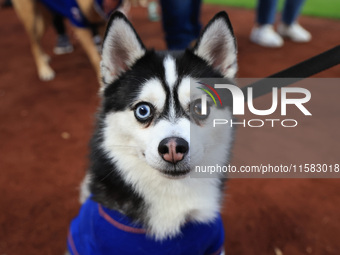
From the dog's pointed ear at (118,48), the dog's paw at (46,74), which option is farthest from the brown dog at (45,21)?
the dog's pointed ear at (118,48)

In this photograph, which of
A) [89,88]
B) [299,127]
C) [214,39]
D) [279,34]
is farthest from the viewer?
[279,34]

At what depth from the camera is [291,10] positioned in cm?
365

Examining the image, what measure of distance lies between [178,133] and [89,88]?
7.86 ft

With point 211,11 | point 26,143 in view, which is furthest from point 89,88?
point 211,11

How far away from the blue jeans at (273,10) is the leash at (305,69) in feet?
9.51

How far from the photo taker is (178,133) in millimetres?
923

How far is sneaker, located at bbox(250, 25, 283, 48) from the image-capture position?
3.68 metres

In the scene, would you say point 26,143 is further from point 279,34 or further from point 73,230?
point 279,34

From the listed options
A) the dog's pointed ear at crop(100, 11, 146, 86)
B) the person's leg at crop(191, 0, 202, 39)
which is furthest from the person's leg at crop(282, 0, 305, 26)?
the dog's pointed ear at crop(100, 11, 146, 86)

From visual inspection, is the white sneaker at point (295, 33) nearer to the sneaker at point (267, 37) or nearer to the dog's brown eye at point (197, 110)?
the sneaker at point (267, 37)

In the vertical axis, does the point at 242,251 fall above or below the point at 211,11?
below

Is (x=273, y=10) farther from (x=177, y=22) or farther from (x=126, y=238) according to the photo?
(x=126, y=238)

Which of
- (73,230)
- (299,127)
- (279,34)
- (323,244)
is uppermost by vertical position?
(279,34)

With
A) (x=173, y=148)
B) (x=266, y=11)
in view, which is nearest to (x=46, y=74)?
(x=266, y=11)
